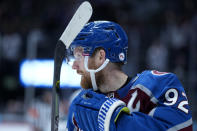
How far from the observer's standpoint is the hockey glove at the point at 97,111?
195 cm

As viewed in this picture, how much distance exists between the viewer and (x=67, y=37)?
6.92 feet

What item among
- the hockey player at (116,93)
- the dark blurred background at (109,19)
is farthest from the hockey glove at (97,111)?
the dark blurred background at (109,19)

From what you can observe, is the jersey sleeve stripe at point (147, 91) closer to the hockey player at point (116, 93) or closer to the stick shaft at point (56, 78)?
the hockey player at point (116, 93)

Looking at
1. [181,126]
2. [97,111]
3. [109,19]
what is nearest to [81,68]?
[97,111]

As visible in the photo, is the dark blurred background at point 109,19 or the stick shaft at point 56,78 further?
the dark blurred background at point 109,19

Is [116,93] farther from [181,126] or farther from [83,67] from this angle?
[181,126]

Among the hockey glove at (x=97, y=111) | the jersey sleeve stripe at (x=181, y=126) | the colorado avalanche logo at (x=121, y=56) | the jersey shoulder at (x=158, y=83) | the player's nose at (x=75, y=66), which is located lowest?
the jersey sleeve stripe at (x=181, y=126)

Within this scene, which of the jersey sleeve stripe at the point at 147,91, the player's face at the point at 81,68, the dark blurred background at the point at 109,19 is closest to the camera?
the jersey sleeve stripe at the point at 147,91

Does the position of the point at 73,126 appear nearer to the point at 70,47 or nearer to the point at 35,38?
the point at 70,47

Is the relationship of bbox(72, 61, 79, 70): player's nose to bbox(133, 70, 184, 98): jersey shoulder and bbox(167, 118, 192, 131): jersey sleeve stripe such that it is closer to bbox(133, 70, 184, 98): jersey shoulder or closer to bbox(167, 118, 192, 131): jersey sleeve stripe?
bbox(133, 70, 184, 98): jersey shoulder

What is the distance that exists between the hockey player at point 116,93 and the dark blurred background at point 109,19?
3.28 m

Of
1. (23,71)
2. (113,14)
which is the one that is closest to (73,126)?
(23,71)

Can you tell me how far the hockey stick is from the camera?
2092 mm

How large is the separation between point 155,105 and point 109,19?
542cm
